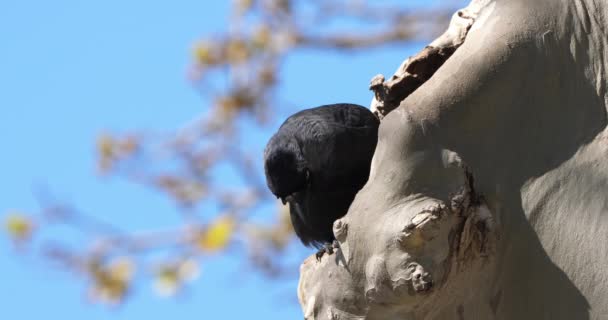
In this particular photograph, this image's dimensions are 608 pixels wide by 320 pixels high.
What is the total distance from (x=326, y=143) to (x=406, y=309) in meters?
1.03

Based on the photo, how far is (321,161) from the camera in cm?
306

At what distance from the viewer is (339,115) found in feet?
9.97

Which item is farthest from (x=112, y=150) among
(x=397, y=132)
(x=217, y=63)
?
(x=397, y=132)

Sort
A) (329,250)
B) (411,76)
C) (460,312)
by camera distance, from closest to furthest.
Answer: (460,312)
(329,250)
(411,76)

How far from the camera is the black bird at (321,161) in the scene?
300 cm

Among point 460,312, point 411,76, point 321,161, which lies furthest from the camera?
point 321,161

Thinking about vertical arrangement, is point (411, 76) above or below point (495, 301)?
above

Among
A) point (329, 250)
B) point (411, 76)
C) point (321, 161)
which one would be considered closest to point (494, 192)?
point (329, 250)

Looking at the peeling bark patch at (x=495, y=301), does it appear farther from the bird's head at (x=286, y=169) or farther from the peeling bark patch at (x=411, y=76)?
the bird's head at (x=286, y=169)

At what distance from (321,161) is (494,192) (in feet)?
3.18

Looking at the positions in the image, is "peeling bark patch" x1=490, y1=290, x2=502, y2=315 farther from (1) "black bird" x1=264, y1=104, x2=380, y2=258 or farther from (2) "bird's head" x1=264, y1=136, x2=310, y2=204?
(2) "bird's head" x1=264, y1=136, x2=310, y2=204

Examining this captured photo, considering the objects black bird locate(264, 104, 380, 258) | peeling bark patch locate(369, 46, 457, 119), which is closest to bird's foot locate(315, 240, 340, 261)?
peeling bark patch locate(369, 46, 457, 119)

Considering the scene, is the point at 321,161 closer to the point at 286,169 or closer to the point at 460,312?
the point at 286,169

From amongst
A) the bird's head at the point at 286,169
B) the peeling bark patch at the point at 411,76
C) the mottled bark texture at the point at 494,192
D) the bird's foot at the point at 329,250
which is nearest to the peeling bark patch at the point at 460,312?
the mottled bark texture at the point at 494,192
